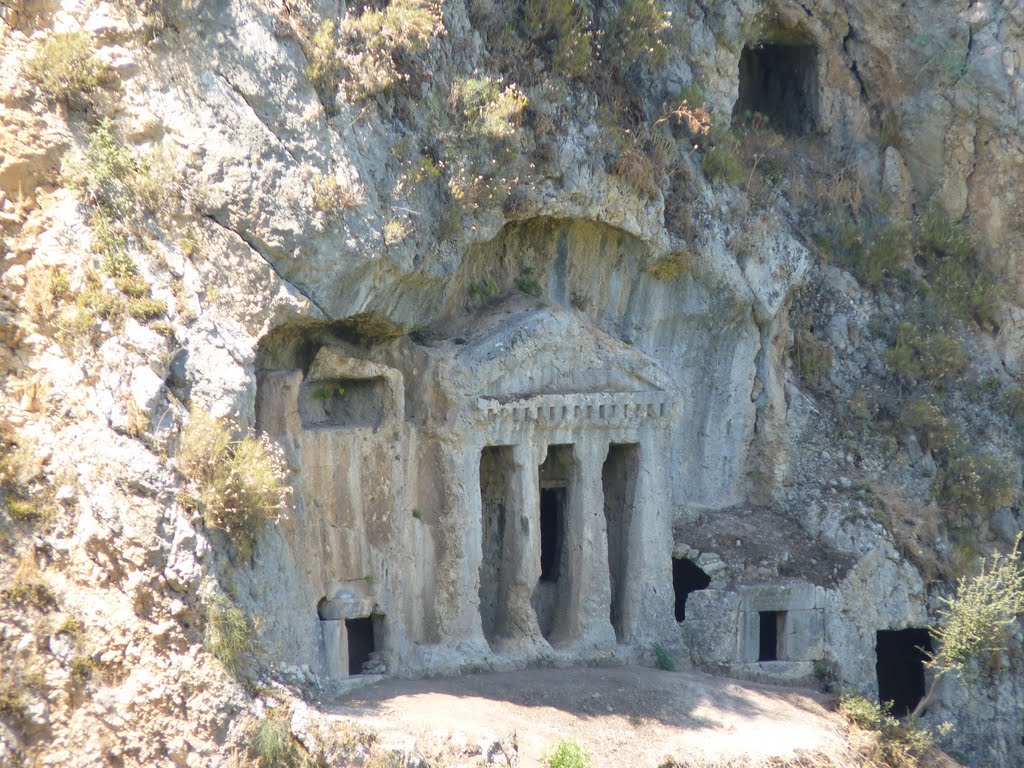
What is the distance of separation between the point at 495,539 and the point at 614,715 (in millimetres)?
3134

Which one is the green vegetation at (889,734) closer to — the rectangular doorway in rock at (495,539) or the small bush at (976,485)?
the small bush at (976,485)

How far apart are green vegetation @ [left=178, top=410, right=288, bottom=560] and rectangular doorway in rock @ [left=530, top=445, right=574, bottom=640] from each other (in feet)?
17.1

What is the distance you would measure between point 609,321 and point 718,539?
11.2 feet

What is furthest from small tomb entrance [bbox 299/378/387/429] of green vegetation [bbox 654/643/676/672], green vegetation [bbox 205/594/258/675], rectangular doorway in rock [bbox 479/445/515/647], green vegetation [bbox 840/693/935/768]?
green vegetation [bbox 840/693/935/768]

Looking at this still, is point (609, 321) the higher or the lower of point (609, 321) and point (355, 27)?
the lower

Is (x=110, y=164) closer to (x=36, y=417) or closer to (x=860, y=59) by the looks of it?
(x=36, y=417)

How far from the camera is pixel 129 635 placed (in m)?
15.4

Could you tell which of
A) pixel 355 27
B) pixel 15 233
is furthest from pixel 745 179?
pixel 15 233

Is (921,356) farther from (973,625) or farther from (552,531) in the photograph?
(552,531)

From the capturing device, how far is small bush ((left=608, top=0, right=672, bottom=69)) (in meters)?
21.5

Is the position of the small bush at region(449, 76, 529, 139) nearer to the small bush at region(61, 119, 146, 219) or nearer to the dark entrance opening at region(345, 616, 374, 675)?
the small bush at region(61, 119, 146, 219)

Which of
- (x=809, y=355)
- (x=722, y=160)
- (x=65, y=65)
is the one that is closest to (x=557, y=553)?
(x=809, y=355)

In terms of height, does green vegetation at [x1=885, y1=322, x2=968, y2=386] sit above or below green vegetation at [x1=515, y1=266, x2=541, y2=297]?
below

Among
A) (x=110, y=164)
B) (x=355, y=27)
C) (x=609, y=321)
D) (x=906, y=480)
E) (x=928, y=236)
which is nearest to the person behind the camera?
(x=110, y=164)
